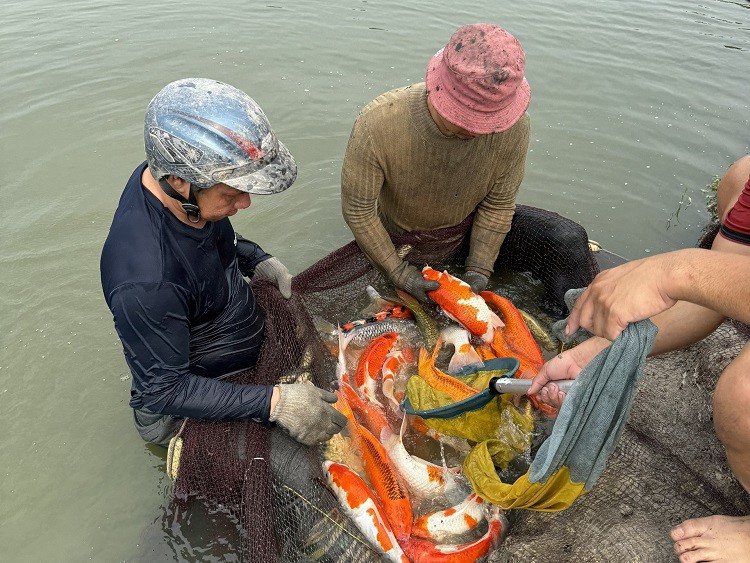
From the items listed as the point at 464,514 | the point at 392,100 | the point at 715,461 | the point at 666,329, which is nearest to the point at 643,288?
the point at 666,329

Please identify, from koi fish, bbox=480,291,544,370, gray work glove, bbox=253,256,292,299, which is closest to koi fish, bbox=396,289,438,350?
koi fish, bbox=480,291,544,370

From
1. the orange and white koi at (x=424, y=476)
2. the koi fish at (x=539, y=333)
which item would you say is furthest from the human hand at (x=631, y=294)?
the koi fish at (x=539, y=333)

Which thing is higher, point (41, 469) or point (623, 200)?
point (623, 200)

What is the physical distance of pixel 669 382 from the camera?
316cm

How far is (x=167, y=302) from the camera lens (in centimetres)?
236

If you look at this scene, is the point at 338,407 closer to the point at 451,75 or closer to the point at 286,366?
the point at 286,366

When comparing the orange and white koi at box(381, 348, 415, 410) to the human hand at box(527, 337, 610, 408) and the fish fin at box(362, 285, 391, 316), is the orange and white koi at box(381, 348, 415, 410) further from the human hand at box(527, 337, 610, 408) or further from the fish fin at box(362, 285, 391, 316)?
the human hand at box(527, 337, 610, 408)

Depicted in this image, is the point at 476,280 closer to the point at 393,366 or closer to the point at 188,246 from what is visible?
the point at 393,366

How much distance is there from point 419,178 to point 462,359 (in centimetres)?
127

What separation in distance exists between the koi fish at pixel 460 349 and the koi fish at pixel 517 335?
29cm

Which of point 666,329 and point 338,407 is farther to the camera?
point 338,407

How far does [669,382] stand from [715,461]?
1.92 feet

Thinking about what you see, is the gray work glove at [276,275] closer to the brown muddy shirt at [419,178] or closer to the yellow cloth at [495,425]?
the brown muddy shirt at [419,178]

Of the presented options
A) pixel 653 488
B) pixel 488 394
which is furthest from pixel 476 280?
pixel 653 488
